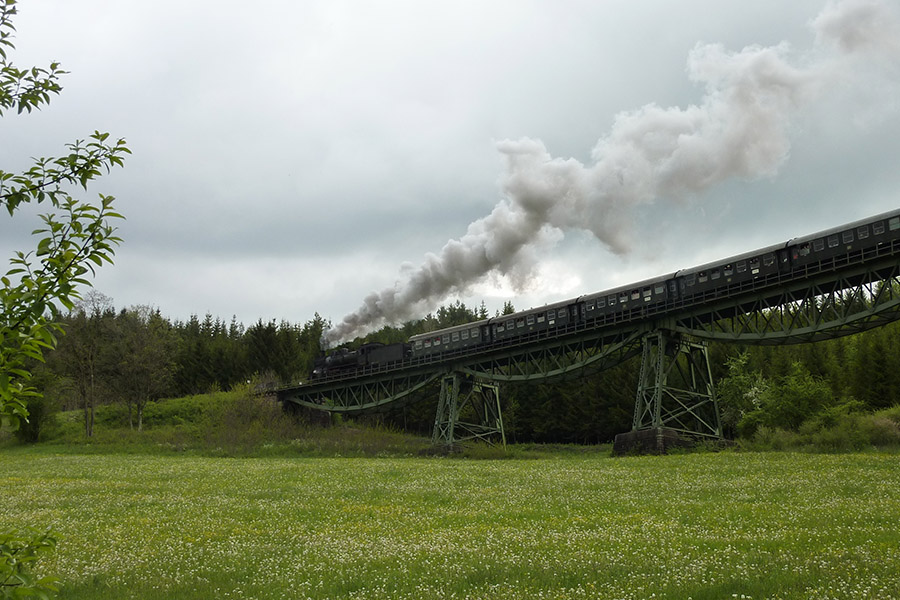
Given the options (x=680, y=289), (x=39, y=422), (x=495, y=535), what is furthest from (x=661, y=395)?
(x=39, y=422)

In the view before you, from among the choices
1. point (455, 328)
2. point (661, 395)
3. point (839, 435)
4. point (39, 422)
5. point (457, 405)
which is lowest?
point (839, 435)

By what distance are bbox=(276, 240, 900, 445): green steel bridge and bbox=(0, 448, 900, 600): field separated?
1219 centimetres

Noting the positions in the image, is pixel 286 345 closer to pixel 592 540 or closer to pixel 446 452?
pixel 446 452

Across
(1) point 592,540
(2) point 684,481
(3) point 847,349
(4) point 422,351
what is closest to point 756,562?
(1) point 592,540

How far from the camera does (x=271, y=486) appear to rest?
1068 inches

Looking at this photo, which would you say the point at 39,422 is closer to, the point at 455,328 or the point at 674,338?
the point at 455,328

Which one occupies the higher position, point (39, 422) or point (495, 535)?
point (39, 422)

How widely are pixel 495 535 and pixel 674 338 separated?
34060 mm

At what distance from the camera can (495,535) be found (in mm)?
14789

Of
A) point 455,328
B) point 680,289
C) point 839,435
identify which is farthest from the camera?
point 455,328

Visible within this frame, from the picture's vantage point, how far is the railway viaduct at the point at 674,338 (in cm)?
3703

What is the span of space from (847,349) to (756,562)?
6775 centimetres

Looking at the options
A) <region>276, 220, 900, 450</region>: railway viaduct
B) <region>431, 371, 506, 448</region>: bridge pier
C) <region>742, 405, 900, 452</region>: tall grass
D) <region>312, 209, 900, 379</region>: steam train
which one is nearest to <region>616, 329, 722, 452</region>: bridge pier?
<region>276, 220, 900, 450</region>: railway viaduct

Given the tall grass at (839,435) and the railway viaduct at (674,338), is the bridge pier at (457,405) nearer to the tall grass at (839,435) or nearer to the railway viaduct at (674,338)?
the railway viaduct at (674,338)
